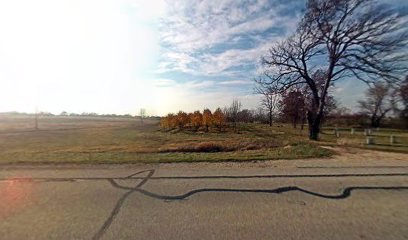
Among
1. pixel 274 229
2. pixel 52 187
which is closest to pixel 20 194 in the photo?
pixel 52 187

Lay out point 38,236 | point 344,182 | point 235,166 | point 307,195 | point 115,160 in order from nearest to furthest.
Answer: point 38,236 < point 307,195 < point 344,182 < point 235,166 < point 115,160

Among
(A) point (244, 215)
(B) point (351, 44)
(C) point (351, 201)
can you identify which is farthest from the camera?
(B) point (351, 44)

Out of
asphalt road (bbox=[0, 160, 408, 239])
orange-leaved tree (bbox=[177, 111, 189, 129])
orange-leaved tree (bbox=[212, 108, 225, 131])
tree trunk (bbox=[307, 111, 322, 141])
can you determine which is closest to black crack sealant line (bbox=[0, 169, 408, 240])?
asphalt road (bbox=[0, 160, 408, 239])

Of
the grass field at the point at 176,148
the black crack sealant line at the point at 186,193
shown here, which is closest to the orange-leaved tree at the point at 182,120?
the grass field at the point at 176,148

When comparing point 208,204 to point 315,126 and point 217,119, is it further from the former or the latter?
point 217,119

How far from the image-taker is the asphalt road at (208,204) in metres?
4.04

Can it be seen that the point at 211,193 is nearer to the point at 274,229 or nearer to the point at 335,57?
the point at 274,229

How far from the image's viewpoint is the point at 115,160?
33.6 feet

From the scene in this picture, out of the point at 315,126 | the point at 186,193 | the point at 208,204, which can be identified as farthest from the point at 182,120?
the point at 208,204

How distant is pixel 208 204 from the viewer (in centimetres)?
509

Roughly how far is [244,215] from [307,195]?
159cm

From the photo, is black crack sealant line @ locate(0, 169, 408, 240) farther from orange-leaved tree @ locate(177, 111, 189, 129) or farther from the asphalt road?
orange-leaved tree @ locate(177, 111, 189, 129)

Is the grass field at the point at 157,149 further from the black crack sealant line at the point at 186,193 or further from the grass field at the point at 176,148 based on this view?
the black crack sealant line at the point at 186,193

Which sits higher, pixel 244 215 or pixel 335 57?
pixel 335 57
